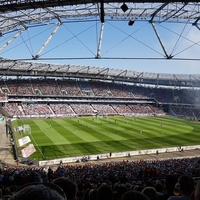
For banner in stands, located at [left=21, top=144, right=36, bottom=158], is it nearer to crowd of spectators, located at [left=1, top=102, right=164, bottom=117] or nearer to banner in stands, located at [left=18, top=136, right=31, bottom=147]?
banner in stands, located at [left=18, top=136, right=31, bottom=147]

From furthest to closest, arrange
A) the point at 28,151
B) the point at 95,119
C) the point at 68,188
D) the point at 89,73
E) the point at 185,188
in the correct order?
1. the point at 89,73
2. the point at 95,119
3. the point at 28,151
4. the point at 185,188
5. the point at 68,188

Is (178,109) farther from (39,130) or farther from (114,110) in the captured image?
(39,130)

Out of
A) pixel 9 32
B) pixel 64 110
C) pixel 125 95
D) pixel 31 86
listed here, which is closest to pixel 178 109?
pixel 125 95

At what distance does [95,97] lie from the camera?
79750mm

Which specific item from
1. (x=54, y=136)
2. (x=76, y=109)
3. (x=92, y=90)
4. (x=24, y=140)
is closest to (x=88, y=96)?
(x=92, y=90)

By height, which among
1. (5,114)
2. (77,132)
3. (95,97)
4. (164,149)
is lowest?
(164,149)

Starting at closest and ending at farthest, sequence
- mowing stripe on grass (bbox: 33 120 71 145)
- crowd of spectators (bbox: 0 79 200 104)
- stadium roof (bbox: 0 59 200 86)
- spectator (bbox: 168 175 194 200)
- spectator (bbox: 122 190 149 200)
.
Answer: spectator (bbox: 122 190 149 200) → spectator (bbox: 168 175 194 200) → mowing stripe on grass (bbox: 33 120 71 145) → stadium roof (bbox: 0 59 200 86) → crowd of spectators (bbox: 0 79 200 104)

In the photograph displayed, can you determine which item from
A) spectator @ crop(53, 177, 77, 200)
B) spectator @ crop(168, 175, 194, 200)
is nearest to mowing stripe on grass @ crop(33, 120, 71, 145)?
spectator @ crop(168, 175, 194, 200)

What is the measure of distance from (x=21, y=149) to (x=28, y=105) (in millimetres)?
38336

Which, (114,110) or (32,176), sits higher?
(114,110)

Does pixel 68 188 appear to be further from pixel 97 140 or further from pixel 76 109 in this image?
pixel 76 109

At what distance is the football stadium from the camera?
10867mm

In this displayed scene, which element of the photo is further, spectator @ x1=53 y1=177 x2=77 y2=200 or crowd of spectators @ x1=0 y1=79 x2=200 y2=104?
crowd of spectators @ x1=0 y1=79 x2=200 y2=104

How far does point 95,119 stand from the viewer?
197 ft
